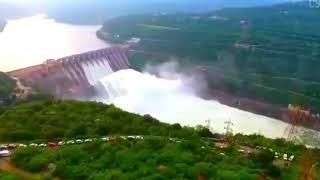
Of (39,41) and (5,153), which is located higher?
(5,153)

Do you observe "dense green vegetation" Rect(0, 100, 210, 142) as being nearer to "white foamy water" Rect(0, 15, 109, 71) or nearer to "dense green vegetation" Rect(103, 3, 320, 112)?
"dense green vegetation" Rect(103, 3, 320, 112)

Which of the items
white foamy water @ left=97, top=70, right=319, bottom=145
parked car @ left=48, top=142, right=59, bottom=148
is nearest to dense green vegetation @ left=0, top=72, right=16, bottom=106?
white foamy water @ left=97, top=70, right=319, bottom=145

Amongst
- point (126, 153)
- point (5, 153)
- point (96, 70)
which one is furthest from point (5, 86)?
point (126, 153)

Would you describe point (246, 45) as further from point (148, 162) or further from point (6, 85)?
point (148, 162)

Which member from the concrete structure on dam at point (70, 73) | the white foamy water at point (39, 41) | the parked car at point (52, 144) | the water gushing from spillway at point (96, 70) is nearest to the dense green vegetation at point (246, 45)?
the white foamy water at point (39, 41)

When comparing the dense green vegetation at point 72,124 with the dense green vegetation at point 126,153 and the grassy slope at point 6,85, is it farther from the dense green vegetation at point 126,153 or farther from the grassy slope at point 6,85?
the grassy slope at point 6,85

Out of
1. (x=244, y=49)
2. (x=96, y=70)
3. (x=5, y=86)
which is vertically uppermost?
(x=5, y=86)
